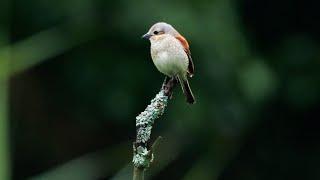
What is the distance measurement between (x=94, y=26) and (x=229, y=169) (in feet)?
3.77

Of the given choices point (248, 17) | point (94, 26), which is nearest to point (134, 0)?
point (94, 26)

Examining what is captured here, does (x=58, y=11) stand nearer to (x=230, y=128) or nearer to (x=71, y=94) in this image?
(x=71, y=94)

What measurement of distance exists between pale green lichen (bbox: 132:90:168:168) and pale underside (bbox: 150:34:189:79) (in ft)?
1.65

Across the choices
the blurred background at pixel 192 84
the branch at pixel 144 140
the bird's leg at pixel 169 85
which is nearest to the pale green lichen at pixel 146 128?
the branch at pixel 144 140

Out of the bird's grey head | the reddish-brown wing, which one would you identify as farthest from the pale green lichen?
the bird's grey head

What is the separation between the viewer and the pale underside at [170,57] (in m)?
2.60

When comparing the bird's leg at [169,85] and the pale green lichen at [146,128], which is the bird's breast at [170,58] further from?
the pale green lichen at [146,128]

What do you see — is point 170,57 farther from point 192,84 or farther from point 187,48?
point 192,84

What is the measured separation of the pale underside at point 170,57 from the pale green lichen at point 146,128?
503mm

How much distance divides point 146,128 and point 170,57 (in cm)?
66

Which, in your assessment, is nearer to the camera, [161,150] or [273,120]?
[161,150]

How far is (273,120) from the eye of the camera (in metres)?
5.95

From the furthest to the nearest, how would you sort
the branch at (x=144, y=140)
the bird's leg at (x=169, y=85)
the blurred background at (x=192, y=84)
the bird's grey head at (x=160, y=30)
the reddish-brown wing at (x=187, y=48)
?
the blurred background at (x=192, y=84) → the bird's grey head at (x=160, y=30) → the reddish-brown wing at (x=187, y=48) → the bird's leg at (x=169, y=85) → the branch at (x=144, y=140)

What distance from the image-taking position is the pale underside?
8.54 ft
